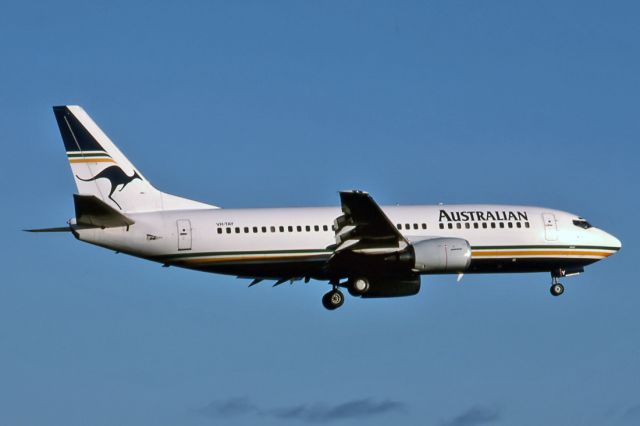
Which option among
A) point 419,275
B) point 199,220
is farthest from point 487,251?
point 199,220

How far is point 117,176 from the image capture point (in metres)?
61.9

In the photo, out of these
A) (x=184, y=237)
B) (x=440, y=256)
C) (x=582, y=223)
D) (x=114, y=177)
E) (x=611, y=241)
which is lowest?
(x=440, y=256)

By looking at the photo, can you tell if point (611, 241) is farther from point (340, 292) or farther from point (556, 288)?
point (340, 292)

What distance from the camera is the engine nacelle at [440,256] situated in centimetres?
5925

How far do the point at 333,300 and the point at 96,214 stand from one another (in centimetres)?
1208

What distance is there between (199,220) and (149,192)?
3.17 metres

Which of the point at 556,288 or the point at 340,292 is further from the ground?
the point at 340,292

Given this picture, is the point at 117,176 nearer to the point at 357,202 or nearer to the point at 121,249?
the point at 121,249

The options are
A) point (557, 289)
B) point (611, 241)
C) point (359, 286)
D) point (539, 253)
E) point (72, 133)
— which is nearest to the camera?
point (359, 286)

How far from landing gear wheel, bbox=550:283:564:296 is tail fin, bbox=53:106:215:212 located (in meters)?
18.2

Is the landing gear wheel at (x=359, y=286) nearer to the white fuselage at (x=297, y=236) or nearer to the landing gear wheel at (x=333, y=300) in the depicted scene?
the landing gear wheel at (x=333, y=300)

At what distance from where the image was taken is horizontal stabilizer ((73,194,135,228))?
56.2m

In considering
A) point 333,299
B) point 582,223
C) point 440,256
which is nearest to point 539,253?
point 582,223

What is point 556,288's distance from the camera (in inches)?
2576
